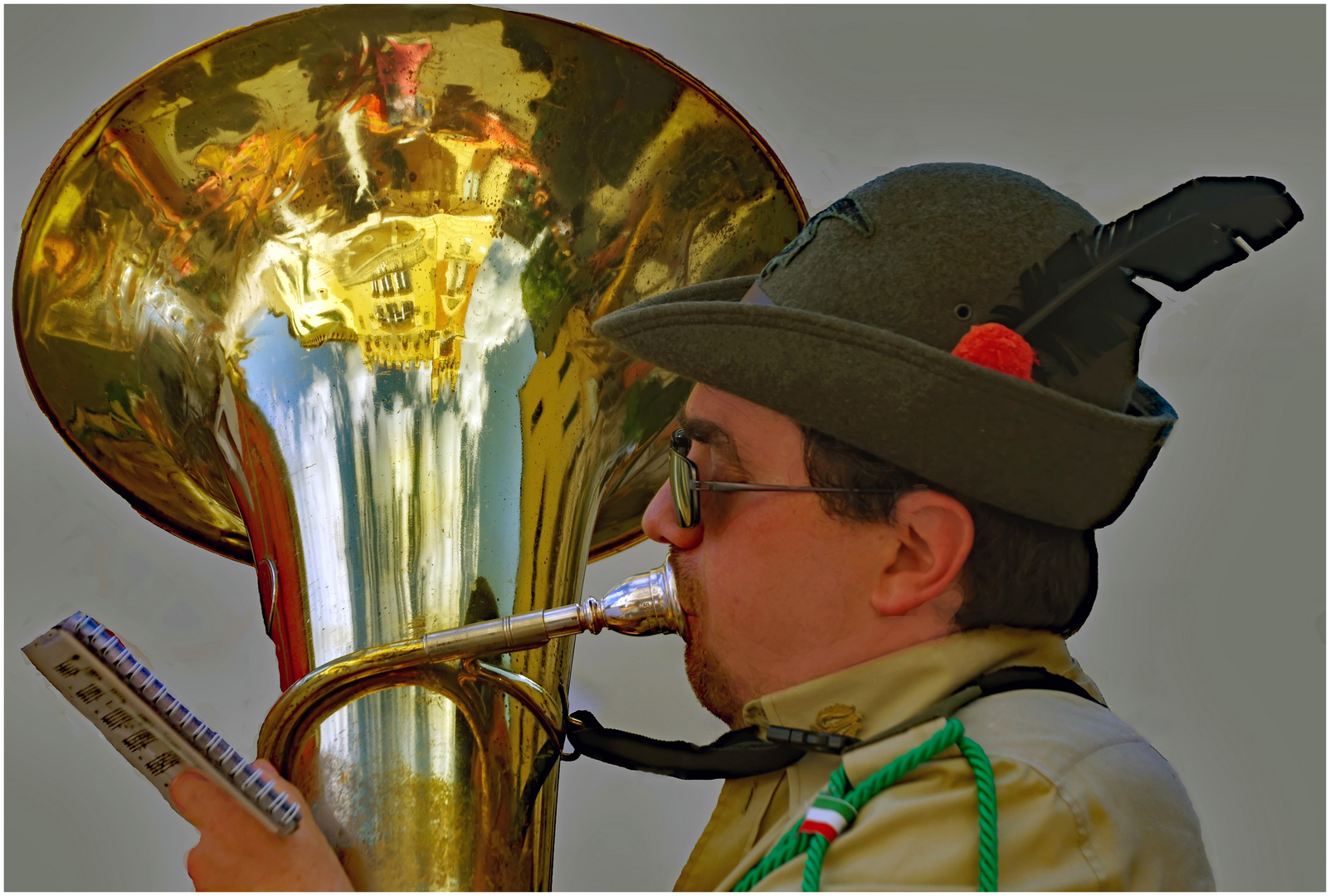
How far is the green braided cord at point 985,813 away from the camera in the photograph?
3.36 ft

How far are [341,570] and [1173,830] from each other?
3.06ft

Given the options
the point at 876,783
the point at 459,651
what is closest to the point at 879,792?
the point at 876,783

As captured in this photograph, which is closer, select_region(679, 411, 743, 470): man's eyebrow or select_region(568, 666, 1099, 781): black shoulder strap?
select_region(568, 666, 1099, 781): black shoulder strap

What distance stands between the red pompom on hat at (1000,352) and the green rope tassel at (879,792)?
1.07 ft

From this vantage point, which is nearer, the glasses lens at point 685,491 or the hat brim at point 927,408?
the hat brim at point 927,408

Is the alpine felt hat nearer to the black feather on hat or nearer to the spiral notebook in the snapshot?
the black feather on hat

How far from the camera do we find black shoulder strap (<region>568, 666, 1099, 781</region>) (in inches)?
48.4

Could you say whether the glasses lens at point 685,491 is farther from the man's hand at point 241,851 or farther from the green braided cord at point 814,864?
the man's hand at point 241,851

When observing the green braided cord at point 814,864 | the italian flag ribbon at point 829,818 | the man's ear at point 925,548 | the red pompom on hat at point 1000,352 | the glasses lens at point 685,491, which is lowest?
the green braided cord at point 814,864

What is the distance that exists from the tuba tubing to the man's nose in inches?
1.5

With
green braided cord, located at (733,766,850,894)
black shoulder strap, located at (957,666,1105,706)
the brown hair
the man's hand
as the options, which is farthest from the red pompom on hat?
the man's hand

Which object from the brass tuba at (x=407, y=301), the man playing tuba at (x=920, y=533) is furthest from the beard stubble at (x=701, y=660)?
the brass tuba at (x=407, y=301)

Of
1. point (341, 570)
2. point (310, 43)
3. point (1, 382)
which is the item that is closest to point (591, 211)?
point (310, 43)

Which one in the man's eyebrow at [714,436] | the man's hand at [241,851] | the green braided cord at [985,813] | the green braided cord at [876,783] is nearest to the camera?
the green braided cord at [985,813]
